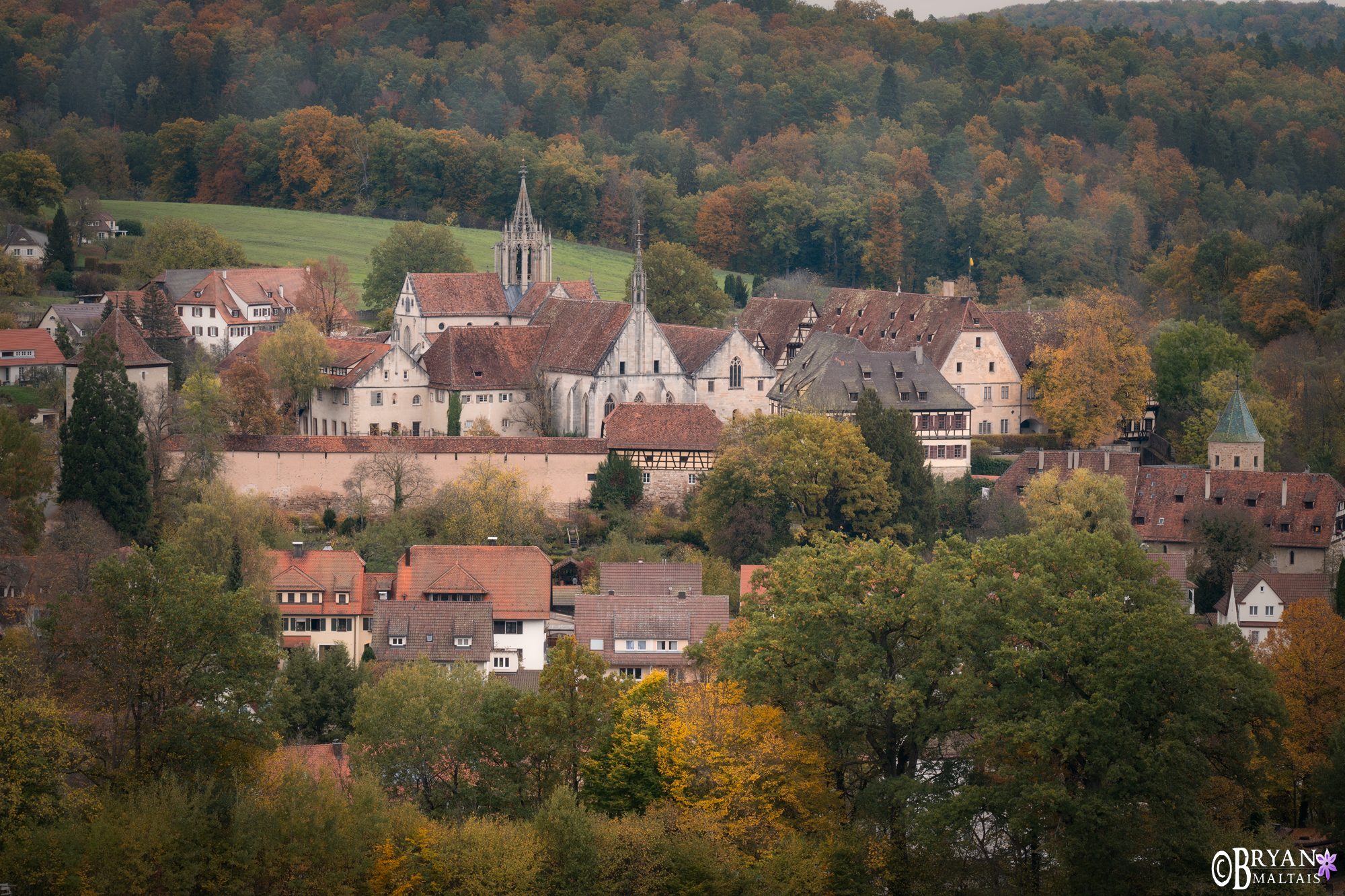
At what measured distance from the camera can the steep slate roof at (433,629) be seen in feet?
196

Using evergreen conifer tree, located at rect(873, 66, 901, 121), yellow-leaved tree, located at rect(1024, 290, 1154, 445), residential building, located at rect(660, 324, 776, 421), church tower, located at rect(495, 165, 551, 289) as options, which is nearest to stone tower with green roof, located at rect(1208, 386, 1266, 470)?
yellow-leaved tree, located at rect(1024, 290, 1154, 445)

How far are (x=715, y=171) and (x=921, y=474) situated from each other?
262ft

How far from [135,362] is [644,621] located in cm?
2433

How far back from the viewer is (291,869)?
125 ft

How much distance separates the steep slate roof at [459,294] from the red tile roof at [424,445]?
56.5 ft

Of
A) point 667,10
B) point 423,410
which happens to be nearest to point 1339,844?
point 423,410

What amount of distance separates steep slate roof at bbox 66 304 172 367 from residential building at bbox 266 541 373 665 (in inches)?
549

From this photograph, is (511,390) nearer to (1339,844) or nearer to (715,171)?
(1339,844)

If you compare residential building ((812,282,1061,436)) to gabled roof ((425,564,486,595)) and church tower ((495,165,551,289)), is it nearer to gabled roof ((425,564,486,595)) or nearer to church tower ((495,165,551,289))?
church tower ((495,165,551,289))

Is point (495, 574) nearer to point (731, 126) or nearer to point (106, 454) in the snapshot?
point (106, 454)

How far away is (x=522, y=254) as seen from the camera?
94000 millimetres

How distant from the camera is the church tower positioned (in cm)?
9388

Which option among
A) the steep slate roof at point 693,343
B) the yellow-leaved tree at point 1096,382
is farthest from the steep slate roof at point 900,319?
the steep slate roof at point 693,343

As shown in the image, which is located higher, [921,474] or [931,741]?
[921,474]
